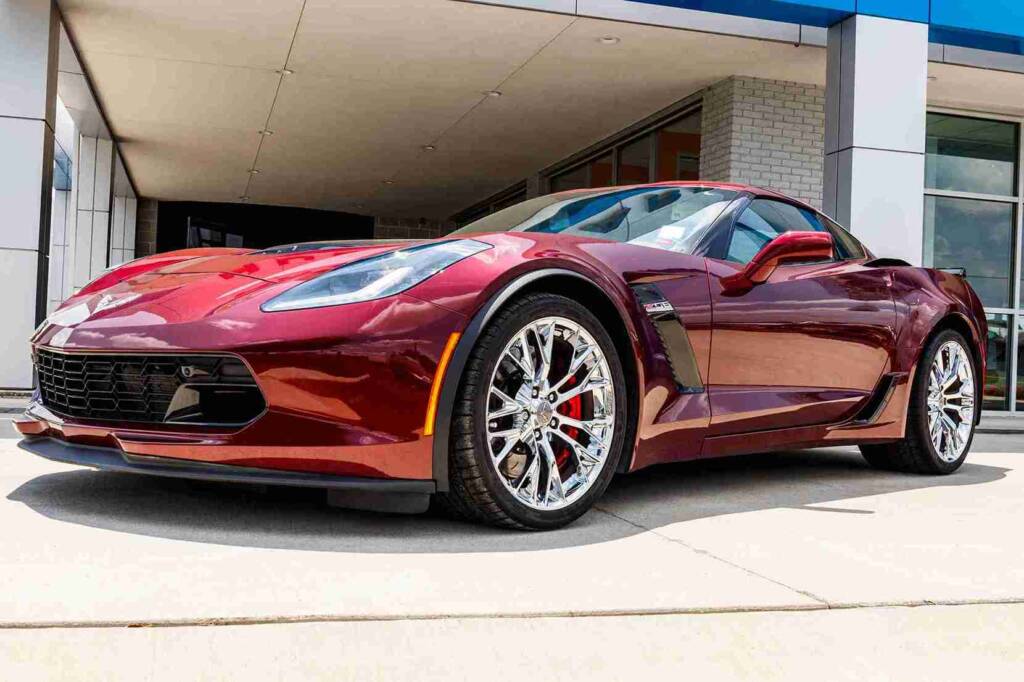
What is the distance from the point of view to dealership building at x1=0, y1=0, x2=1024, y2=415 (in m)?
8.38

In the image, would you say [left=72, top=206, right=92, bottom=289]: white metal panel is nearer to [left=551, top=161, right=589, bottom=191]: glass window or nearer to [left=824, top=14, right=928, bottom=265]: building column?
[left=551, top=161, right=589, bottom=191]: glass window

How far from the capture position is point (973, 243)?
12.0m

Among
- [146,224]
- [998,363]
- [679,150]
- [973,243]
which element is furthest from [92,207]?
[998,363]

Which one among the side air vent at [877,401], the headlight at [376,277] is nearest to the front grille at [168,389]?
the headlight at [376,277]

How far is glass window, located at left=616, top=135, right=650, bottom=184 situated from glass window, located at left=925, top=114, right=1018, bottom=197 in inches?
129

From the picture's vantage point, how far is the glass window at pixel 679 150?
11633 millimetres

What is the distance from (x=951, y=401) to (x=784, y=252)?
1.73m

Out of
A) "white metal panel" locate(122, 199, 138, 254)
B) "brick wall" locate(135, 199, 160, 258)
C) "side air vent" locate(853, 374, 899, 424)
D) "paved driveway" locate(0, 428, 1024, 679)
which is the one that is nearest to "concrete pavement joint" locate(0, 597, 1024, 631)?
"paved driveway" locate(0, 428, 1024, 679)

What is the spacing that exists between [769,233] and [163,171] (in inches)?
645

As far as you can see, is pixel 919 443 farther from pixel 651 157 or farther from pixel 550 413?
pixel 651 157

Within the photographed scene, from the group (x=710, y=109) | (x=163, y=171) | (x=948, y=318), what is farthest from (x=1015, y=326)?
(x=163, y=171)

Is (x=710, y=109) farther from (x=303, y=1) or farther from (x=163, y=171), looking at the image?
(x=163, y=171)

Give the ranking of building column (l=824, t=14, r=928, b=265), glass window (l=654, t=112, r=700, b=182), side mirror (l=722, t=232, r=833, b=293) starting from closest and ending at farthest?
side mirror (l=722, t=232, r=833, b=293)
building column (l=824, t=14, r=928, b=265)
glass window (l=654, t=112, r=700, b=182)

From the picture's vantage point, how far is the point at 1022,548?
10.00 ft
